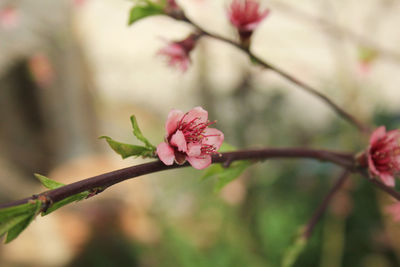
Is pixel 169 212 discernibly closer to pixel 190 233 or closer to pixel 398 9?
pixel 190 233

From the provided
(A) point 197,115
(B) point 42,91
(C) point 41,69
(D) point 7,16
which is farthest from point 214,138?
(B) point 42,91

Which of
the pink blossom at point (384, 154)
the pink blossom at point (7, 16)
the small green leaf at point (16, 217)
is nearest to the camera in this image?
the small green leaf at point (16, 217)

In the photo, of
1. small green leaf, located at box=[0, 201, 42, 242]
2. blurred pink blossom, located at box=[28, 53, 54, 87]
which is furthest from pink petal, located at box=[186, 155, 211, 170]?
blurred pink blossom, located at box=[28, 53, 54, 87]

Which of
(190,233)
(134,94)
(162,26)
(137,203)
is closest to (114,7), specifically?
(162,26)

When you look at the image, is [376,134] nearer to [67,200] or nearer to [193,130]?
[193,130]

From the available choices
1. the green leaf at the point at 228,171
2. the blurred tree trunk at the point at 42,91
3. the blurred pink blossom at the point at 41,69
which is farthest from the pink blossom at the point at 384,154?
the blurred pink blossom at the point at 41,69

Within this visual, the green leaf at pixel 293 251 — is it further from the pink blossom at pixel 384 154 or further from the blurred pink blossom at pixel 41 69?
the blurred pink blossom at pixel 41 69
